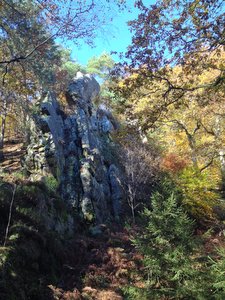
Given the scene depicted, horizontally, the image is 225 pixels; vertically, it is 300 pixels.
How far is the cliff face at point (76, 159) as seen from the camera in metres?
12.4

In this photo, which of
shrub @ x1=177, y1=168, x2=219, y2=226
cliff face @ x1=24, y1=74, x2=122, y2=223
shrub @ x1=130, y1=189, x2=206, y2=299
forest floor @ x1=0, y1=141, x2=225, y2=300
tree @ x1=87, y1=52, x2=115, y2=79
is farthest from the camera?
tree @ x1=87, y1=52, x2=115, y2=79

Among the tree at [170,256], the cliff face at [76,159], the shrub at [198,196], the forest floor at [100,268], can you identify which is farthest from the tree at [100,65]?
the tree at [170,256]

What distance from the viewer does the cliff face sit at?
40.8 feet

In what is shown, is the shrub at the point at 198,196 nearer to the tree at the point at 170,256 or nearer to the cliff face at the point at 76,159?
the cliff face at the point at 76,159

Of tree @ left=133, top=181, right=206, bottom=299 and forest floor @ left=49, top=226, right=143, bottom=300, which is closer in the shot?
tree @ left=133, top=181, right=206, bottom=299

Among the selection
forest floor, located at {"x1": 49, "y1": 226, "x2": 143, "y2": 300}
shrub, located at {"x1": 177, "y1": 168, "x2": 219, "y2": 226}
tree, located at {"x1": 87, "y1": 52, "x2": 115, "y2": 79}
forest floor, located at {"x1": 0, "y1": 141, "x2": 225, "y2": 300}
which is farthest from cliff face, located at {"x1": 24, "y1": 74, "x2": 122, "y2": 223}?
tree, located at {"x1": 87, "y1": 52, "x2": 115, "y2": 79}

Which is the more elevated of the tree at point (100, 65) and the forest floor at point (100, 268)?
the tree at point (100, 65)

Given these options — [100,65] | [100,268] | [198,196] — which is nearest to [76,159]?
[198,196]

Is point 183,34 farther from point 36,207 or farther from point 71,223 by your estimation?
point 71,223

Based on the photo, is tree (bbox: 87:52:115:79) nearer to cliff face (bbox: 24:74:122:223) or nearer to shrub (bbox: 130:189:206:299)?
cliff face (bbox: 24:74:122:223)

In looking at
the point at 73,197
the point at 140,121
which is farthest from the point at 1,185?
the point at 73,197

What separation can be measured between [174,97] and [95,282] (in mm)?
5234

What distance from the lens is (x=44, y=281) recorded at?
20.9ft

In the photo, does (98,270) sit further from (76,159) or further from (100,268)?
(76,159)
